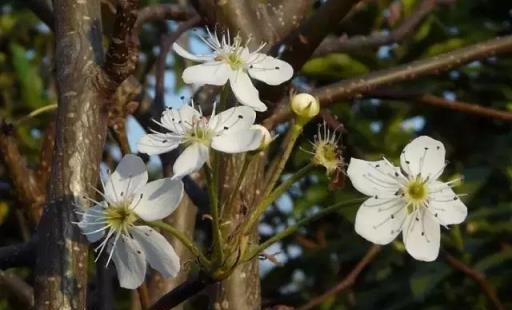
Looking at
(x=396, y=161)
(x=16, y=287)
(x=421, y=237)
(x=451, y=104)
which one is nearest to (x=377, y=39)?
(x=396, y=161)

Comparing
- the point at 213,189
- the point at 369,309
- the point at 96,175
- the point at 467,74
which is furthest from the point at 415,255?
the point at 467,74

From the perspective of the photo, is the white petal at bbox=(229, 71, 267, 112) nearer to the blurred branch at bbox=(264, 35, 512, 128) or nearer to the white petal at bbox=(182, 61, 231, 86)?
the white petal at bbox=(182, 61, 231, 86)

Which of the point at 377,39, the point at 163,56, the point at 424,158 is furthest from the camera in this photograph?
the point at 377,39

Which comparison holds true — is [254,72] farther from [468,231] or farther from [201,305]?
[201,305]

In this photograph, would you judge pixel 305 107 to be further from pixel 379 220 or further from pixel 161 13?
pixel 161 13

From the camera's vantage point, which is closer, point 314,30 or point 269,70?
point 269,70

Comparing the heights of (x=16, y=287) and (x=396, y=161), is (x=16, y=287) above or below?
below
